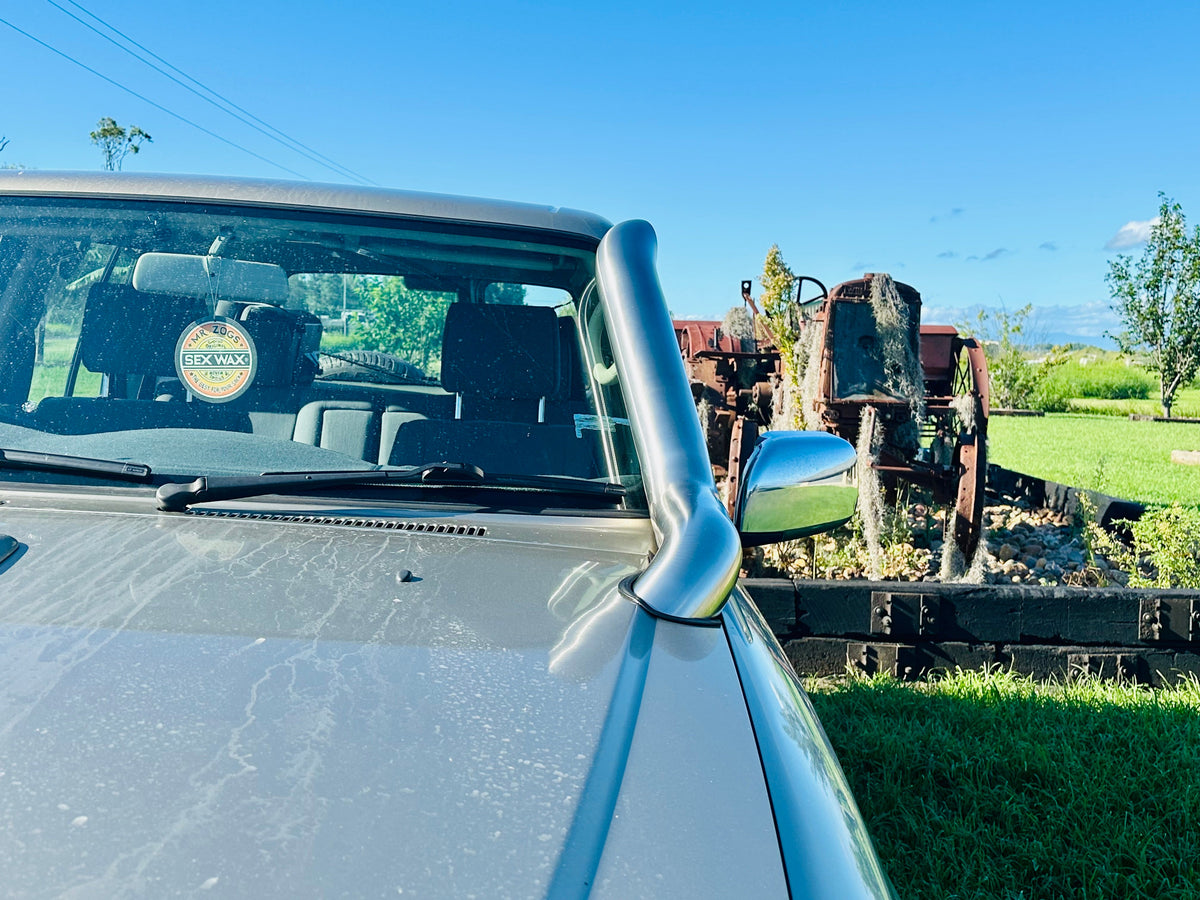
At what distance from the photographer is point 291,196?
2.03 metres

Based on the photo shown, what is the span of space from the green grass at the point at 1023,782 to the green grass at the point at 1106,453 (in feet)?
15.3

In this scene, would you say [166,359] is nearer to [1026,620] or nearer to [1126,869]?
[1126,869]

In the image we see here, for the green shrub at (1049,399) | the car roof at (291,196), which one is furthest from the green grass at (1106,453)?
the car roof at (291,196)

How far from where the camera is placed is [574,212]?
6.70ft

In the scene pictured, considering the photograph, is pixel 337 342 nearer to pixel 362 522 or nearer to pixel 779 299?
pixel 362 522

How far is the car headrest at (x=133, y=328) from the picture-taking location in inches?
75.3

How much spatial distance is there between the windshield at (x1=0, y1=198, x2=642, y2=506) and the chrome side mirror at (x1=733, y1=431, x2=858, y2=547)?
21cm

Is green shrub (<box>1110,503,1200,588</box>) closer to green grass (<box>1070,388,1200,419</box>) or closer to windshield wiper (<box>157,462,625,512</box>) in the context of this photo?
windshield wiper (<box>157,462,625,512</box>)

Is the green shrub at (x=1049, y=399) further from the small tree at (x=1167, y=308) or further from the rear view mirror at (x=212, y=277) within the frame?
the rear view mirror at (x=212, y=277)

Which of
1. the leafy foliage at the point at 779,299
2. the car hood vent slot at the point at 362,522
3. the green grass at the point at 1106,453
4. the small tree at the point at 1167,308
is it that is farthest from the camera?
the small tree at the point at 1167,308

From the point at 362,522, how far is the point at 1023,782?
2.90m

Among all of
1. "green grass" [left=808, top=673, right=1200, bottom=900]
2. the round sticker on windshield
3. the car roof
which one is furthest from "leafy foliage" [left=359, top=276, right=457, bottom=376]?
"green grass" [left=808, top=673, right=1200, bottom=900]

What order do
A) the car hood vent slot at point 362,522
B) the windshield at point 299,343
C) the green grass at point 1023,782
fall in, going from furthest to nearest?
the green grass at point 1023,782 < the windshield at point 299,343 < the car hood vent slot at point 362,522

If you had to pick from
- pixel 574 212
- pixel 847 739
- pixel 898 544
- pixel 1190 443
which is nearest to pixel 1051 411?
pixel 1190 443
